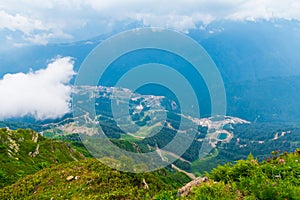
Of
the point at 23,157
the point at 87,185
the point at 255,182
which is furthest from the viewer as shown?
the point at 23,157

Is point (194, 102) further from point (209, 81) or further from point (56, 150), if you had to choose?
point (56, 150)

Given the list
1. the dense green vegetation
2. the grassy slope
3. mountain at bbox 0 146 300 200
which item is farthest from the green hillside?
the dense green vegetation

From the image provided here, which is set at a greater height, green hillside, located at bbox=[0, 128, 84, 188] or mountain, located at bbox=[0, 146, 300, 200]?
mountain, located at bbox=[0, 146, 300, 200]

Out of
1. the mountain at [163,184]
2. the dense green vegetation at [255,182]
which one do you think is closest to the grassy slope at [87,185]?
the mountain at [163,184]

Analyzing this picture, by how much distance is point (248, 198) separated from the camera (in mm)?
9594

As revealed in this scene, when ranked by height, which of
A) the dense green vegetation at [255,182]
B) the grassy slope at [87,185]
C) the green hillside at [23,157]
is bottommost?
the green hillside at [23,157]

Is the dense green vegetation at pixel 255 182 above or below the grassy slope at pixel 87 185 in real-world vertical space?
above

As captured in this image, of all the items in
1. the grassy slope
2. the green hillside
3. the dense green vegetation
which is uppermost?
the dense green vegetation

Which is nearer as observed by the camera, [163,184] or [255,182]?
[255,182]

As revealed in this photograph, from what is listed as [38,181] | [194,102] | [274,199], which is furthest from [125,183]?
[274,199]

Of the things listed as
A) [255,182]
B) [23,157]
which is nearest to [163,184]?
[255,182]

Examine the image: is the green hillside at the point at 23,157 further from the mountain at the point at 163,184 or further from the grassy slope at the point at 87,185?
the mountain at the point at 163,184

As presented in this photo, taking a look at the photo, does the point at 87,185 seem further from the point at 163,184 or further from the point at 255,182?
the point at 255,182

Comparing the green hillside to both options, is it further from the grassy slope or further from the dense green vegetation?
the dense green vegetation
